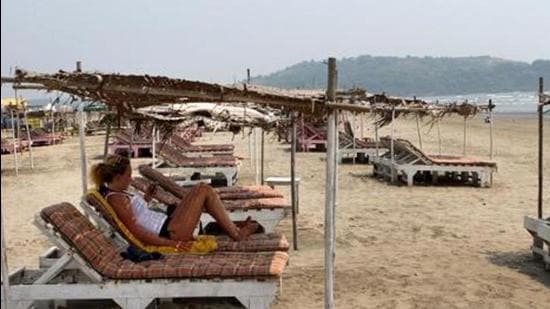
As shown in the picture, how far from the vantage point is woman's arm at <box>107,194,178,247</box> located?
5707 mm

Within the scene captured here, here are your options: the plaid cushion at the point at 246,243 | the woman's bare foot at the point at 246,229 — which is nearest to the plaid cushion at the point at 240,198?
the woman's bare foot at the point at 246,229

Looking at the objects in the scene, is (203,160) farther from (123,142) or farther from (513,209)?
(123,142)

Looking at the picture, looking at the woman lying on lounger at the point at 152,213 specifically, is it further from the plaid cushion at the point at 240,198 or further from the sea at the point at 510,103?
the sea at the point at 510,103

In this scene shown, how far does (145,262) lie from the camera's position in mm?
5367

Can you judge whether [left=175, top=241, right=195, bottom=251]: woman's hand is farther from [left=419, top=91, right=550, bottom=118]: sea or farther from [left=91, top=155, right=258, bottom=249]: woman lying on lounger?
[left=419, top=91, right=550, bottom=118]: sea

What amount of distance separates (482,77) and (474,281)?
17312 cm

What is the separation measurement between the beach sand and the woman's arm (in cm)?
62

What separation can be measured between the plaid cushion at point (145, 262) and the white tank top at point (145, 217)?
0.49 metres

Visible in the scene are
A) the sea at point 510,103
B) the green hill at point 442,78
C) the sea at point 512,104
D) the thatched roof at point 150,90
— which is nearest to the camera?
the thatched roof at point 150,90

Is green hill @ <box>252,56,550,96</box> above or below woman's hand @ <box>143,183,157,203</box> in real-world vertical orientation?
above

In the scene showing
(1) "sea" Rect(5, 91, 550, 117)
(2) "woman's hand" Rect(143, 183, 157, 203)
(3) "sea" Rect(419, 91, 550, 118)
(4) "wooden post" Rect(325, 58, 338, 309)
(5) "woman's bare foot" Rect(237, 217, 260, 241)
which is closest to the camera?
(4) "wooden post" Rect(325, 58, 338, 309)

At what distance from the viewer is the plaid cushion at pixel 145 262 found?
509 cm

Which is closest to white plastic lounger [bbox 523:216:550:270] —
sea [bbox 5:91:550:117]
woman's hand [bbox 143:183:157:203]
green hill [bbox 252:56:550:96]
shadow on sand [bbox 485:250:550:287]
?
shadow on sand [bbox 485:250:550:287]

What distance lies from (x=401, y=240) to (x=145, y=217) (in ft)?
13.0
